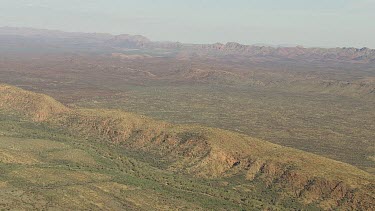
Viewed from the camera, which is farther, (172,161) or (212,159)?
(172,161)

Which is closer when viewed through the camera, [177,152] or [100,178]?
[100,178]

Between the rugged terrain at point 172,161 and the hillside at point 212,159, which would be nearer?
the rugged terrain at point 172,161

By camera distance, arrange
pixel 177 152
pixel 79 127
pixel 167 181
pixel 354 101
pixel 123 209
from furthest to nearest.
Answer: pixel 354 101, pixel 79 127, pixel 177 152, pixel 167 181, pixel 123 209

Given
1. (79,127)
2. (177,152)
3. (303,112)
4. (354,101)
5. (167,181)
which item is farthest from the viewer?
(354,101)

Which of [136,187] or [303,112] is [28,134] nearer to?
[136,187]

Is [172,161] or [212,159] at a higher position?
[212,159]

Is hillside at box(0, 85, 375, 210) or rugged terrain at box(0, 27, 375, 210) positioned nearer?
rugged terrain at box(0, 27, 375, 210)

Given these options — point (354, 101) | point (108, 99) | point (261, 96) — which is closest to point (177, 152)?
point (108, 99)
